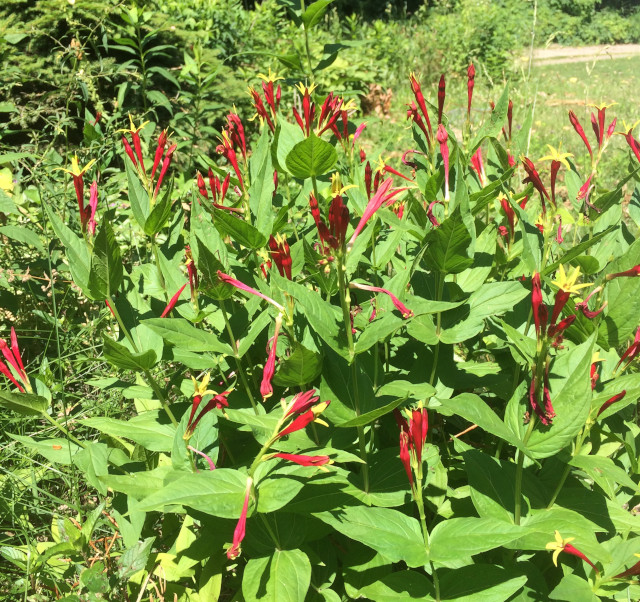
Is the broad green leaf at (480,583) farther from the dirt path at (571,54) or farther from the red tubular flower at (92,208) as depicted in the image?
the dirt path at (571,54)

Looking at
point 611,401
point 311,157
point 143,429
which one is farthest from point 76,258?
point 611,401

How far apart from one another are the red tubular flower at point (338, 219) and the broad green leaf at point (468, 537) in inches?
29.2

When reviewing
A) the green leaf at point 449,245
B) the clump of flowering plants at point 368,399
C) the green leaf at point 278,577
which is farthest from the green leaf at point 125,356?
the green leaf at point 449,245

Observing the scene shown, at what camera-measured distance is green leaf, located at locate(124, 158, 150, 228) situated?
1.85 meters

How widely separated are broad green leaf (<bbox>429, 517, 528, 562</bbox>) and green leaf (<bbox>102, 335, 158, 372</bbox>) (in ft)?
2.88

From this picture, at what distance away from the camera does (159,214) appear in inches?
72.4

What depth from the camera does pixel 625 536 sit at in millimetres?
1801

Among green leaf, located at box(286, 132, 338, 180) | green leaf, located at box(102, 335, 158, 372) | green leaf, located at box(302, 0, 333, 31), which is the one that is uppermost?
green leaf, located at box(302, 0, 333, 31)

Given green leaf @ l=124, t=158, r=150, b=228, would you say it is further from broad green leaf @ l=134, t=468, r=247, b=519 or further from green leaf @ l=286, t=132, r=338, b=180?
broad green leaf @ l=134, t=468, r=247, b=519

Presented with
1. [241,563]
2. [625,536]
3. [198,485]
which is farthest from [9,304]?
[625,536]

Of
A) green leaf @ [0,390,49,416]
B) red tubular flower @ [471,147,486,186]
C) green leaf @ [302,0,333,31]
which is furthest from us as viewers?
green leaf @ [302,0,333,31]

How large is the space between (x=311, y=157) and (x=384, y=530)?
0.97 metres

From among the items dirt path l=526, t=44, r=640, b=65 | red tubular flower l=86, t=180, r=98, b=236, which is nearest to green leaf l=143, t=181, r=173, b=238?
red tubular flower l=86, t=180, r=98, b=236

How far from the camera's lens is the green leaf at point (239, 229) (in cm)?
162
